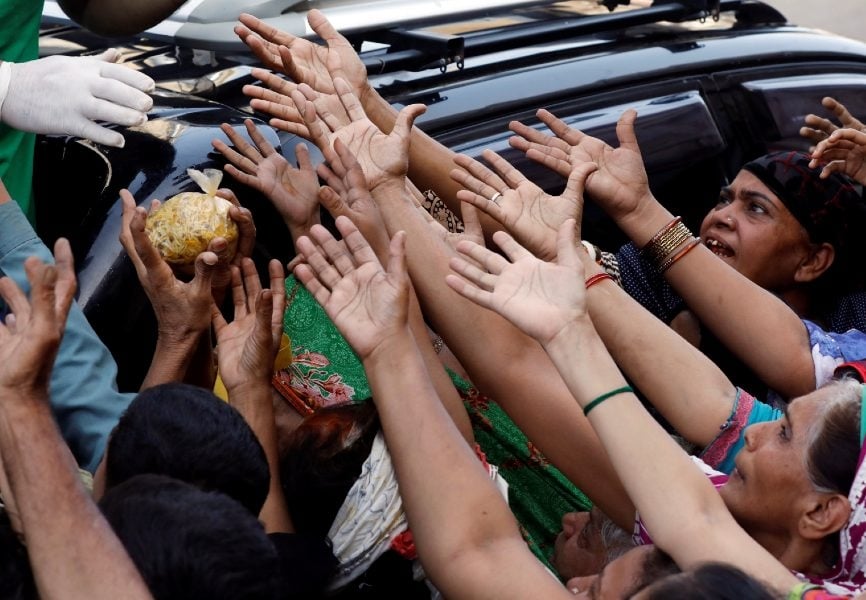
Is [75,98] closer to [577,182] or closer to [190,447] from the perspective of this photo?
[190,447]

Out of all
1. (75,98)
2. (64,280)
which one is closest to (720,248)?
(75,98)

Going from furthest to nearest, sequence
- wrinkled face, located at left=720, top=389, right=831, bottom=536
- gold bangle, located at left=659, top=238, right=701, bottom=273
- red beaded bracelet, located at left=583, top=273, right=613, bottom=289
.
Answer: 1. gold bangle, located at left=659, top=238, right=701, bottom=273
2. red beaded bracelet, located at left=583, top=273, right=613, bottom=289
3. wrinkled face, located at left=720, top=389, right=831, bottom=536

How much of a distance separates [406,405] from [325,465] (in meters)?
0.19

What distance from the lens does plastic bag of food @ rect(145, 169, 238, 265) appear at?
2115mm

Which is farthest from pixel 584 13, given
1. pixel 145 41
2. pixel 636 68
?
pixel 145 41

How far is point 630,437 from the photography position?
1.77 metres

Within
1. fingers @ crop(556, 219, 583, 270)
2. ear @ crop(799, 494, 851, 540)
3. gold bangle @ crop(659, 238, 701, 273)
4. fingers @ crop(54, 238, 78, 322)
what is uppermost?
fingers @ crop(54, 238, 78, 322)

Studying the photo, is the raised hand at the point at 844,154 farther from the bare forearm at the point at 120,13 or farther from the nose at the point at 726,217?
the bare forearm at the point at 120,13

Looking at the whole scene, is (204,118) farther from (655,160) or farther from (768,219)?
(768,219)

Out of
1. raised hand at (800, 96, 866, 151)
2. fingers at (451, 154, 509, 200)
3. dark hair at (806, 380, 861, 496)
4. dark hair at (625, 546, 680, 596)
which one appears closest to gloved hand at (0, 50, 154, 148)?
fingers at (451, 154, 509, 200)

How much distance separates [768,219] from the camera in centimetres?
297

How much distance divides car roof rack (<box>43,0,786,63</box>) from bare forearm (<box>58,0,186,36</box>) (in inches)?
9.8

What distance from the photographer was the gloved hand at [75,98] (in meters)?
2.10

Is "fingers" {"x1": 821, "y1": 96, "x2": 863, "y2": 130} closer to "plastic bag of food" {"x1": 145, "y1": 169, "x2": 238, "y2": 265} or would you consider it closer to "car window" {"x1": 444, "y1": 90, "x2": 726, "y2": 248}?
"car window" {"x1": 444, "y1": 90, "x2": 726, "y2": 248}
